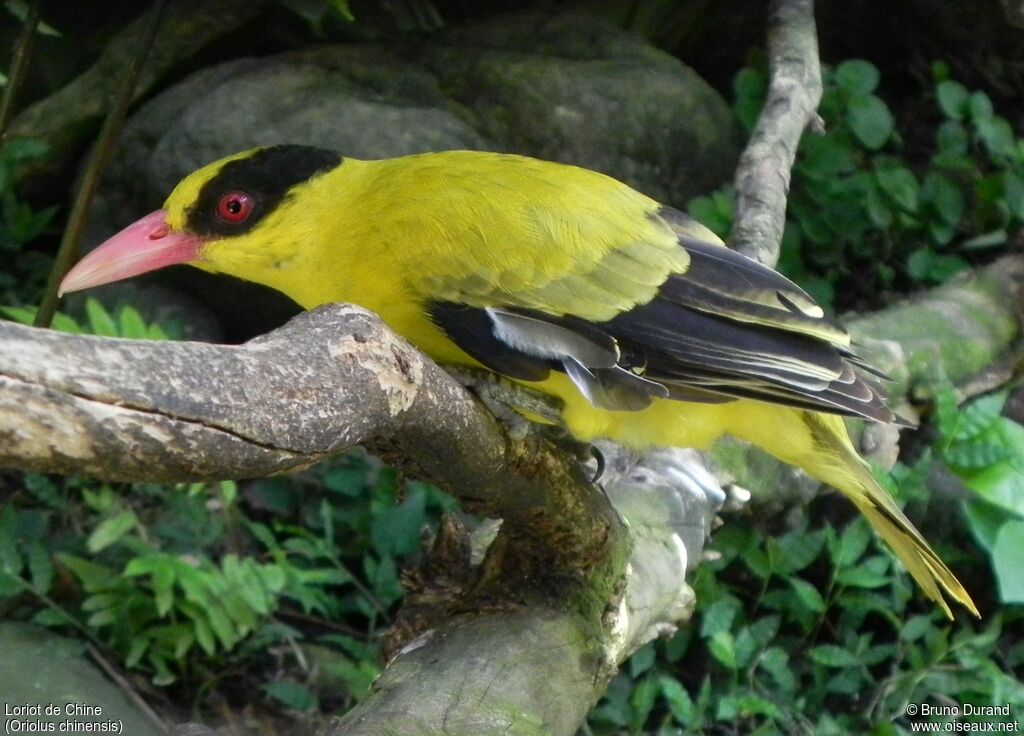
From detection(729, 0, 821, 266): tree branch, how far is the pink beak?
4.74 feet

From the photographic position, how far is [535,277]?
1897mm

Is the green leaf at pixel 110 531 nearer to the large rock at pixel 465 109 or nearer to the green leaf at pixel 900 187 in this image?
the large rock at pixel 465 109

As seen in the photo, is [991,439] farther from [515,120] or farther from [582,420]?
[515,120]

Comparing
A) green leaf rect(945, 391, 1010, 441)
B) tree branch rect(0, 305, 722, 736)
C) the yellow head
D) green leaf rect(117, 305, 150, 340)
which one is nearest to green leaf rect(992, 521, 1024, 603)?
green leaf rect(945, 391, 1010, 441)

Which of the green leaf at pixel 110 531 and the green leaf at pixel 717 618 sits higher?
the green leaf at pixel 110 531

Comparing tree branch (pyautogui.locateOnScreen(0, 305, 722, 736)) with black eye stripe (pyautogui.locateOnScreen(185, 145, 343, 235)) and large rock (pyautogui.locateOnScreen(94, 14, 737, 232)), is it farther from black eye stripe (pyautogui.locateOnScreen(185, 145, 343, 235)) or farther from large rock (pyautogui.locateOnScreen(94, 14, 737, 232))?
large rock (pyautogui.locateOnScreen(94, 14, 737, 232))

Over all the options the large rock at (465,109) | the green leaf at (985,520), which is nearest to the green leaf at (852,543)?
the green leaf at (985,520)

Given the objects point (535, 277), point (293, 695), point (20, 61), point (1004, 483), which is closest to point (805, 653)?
point (1004, 483)

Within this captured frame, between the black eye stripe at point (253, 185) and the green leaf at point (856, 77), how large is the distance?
248cm

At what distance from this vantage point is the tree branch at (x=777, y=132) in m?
2.93

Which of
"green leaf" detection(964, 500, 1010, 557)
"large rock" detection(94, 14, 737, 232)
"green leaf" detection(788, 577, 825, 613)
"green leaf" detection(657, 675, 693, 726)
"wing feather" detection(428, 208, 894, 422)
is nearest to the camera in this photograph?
"wing feather" detection(428, 208, 894, 422)

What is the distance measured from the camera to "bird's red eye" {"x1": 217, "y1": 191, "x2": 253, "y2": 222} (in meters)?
1.97

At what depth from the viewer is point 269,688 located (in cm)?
285

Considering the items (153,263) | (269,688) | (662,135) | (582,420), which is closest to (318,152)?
(153,263)
